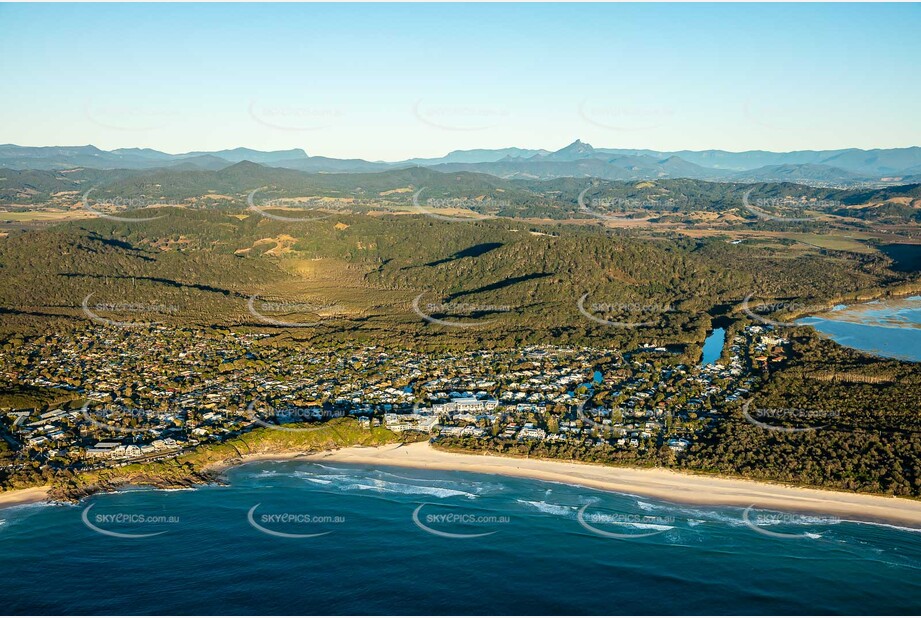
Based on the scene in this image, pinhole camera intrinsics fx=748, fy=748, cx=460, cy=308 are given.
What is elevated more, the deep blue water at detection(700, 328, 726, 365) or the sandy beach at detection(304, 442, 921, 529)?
the deep blue water at detection(700, 328, 726, 365)

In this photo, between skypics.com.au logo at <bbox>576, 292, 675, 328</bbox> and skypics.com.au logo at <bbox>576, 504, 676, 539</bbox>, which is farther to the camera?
skypics.com.au logo at <bbox>576, 292, 675, 328</bbox>

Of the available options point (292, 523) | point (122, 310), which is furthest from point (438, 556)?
point (122, 310)

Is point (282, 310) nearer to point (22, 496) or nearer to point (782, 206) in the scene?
point (22, 496)

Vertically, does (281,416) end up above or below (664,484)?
above

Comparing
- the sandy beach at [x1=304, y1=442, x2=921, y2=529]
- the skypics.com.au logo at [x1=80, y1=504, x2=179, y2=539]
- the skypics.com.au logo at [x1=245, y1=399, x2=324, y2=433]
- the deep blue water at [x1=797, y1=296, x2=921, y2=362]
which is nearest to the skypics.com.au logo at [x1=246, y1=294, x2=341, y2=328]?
the skypics.com.au logo at [x1=245, y1=399, x2=324, y2=433]

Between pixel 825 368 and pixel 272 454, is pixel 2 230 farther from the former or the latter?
pixel 825 368

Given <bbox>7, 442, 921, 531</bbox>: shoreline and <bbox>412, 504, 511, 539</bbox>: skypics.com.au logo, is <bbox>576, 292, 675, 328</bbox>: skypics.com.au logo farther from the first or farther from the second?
<bbox>412, 504, 511, 539</bbox>: skypics.com.au logo

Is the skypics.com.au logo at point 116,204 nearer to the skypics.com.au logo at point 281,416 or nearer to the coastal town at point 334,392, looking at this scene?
the coastal town at point 334,392

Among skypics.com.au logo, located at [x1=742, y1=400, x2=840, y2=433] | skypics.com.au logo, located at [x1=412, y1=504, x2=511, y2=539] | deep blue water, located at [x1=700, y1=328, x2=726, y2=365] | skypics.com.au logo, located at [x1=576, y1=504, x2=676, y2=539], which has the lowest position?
skypics.com.au logo, located at [x1=412, y1=504, x2=511, y2=539]
